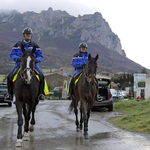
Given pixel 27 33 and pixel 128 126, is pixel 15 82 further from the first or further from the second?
pixel 128 126

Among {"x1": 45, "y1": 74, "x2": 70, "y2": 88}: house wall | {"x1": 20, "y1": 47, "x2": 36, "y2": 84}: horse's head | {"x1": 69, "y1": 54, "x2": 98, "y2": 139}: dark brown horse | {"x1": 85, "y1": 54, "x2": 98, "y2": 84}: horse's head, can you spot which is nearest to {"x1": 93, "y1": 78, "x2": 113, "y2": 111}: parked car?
{"x1": 69, "y1": 54, "x2": 98, "y2": 139}: dark brown horse

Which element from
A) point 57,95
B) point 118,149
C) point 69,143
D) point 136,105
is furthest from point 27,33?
point 57,95

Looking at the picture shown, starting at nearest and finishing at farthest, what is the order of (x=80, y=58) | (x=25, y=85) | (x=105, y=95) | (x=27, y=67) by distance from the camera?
(x=27, y=67) < (x=25, y=85) < (x=80, y=58) < (x=105, y=95)

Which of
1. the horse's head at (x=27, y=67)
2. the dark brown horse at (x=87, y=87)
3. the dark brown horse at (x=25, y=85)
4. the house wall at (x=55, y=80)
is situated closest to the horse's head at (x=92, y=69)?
the dark brown horse at (x=87, y=87)

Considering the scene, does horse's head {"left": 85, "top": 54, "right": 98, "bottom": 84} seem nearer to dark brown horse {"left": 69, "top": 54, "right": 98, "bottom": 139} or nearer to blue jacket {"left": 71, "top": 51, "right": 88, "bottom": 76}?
dark brown horse {"left": 69, "top": 54, "right": 98, "bottom": 139}

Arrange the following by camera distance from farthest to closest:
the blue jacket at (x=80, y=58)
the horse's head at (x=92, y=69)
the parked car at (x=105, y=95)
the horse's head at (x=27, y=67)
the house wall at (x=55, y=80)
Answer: the house wall at (x=55, y=80) < the parked car at (x=105, y=95) < the blue jacket at (x=80, y=58) < the horse's head at (x=92, y=69) < the horse's head at (x=27, y=67)

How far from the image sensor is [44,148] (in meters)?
6.87

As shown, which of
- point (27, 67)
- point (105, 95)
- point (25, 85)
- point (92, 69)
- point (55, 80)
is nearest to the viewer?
point (27, 67)

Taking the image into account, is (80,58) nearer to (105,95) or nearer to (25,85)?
(25,85)

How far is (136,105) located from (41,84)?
12.2 metres

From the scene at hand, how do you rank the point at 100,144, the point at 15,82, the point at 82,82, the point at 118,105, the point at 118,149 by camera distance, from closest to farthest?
1. the point at 118,149
2. the point at 100,144
3. the point at 15,82
4. the point at 82,82
5. the point at 118,105

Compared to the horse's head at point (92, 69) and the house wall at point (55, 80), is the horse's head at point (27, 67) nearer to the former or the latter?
the horse's head at point (92, 69)

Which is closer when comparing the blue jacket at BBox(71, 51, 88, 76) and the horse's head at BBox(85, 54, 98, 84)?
the horse's head at BBox(85, 54, 98, 84)

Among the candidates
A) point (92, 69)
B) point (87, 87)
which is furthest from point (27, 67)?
point (87, 87)
